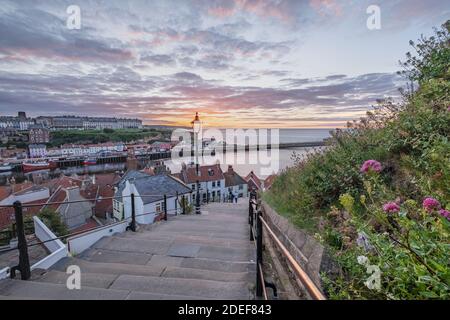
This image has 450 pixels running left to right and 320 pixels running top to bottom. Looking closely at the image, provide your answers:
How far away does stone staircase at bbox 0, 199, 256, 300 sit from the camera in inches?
85.4

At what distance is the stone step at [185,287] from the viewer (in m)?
2.19

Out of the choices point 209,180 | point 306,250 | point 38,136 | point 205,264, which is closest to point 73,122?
point 38,136

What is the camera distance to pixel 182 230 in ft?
16.4

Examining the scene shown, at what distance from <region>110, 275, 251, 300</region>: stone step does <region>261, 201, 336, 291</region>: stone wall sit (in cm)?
63

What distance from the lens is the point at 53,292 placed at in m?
2.16

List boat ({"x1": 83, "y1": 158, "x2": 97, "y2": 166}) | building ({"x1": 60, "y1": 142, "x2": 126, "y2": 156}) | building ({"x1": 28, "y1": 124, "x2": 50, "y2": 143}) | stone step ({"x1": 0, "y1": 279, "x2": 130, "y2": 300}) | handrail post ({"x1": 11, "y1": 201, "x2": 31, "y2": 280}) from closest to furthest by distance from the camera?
stone step ({"x1": 0, "y1": 279, "x2": 130, "y2": 300})
handrail post ({"x1": 11, "y1": 201, "x2": 31, "y2": 280})
boat ({"x1": 83, "y1": 158, "x2": 97, "y2": 166})
building ({"x1": 60, "y1": 142, "x2": 126, "y2": 156})
building ({"x1": 28, "y1": 124, "x2": 50, "y2": 143})

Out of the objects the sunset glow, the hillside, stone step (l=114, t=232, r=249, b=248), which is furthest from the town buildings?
the hillside

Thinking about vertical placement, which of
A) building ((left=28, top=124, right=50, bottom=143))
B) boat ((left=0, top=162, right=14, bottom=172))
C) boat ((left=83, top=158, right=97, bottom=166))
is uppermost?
building ((left=28, top=124, right=50, bottom=143))

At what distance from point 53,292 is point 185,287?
124 centimetres

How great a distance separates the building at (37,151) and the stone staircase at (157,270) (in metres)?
78.9

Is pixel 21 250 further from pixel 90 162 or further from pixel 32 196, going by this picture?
pixel 90 162

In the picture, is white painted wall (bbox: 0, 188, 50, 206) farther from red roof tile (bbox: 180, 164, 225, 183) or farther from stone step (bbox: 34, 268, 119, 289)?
stone step (bbox: 34, 268, 119, 289)
